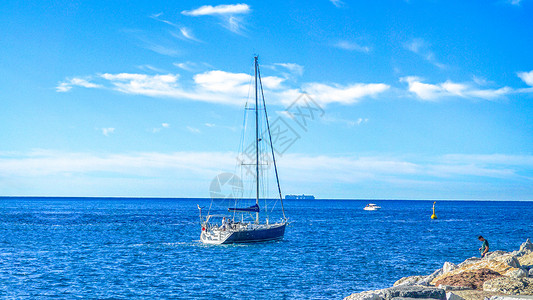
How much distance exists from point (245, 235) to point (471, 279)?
3137 centimetres

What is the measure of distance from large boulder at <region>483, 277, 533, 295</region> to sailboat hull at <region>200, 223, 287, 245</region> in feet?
106

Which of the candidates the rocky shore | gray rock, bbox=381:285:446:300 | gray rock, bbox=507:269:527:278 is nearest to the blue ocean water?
the rocky shore

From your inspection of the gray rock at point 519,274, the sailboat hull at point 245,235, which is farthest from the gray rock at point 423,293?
the sailboat hull at point 245,235

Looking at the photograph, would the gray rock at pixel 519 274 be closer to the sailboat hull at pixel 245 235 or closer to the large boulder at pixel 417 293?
the large boulder at pixel 417 293

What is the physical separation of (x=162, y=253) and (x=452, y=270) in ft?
91.1

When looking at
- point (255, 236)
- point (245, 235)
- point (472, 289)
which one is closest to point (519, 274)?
point (472, 289)

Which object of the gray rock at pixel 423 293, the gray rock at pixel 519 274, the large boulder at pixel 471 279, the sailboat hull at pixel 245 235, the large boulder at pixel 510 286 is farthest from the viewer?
the sailboat hull at pixel 245 235

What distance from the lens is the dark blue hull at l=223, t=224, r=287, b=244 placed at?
158ft

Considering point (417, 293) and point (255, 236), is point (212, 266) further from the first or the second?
point (417, 293)

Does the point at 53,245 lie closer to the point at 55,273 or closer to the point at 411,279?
the point at 55,273

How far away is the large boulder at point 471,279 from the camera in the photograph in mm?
18312

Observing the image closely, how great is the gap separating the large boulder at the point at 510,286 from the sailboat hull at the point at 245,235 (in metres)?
32.4

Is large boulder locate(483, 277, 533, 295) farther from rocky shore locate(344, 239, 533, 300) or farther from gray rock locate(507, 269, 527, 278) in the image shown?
gray rock locate(507, 269, 527, 278)

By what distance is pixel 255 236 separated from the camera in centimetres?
4916
